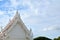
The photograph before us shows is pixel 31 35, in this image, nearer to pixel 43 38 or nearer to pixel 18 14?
pixel 18 14

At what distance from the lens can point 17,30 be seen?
41062 millimetres

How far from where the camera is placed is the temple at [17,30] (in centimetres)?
4042

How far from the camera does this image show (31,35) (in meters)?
42.1

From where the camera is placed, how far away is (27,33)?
4166 cm

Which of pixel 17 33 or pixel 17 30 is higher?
pixel 17 30

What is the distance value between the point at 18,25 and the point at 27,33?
236 centimetres

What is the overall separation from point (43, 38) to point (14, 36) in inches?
896

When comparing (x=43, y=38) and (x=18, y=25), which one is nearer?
(x=18, y=25)

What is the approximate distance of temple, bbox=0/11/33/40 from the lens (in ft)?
133

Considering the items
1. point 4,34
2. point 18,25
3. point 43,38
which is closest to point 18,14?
point 18,25

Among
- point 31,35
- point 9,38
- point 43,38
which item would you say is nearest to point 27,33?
point 31,35

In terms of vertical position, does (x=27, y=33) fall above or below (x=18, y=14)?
below

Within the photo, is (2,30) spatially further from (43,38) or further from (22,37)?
(43,38)

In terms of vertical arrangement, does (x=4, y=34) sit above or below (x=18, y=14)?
below
